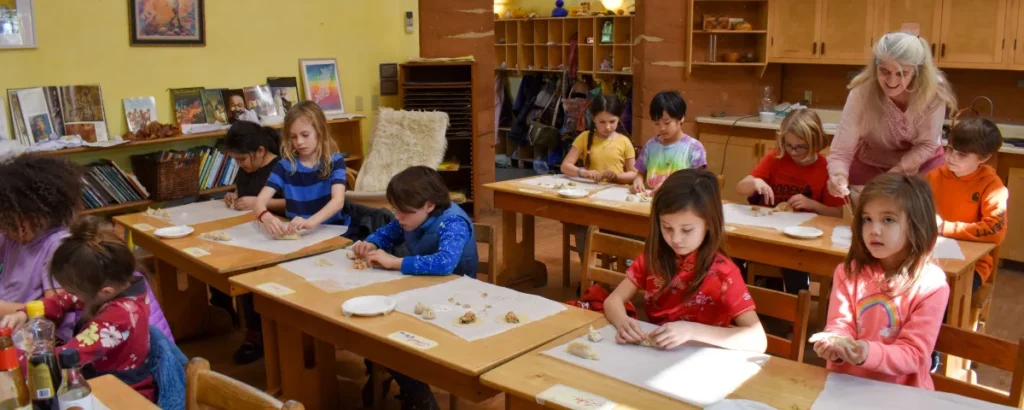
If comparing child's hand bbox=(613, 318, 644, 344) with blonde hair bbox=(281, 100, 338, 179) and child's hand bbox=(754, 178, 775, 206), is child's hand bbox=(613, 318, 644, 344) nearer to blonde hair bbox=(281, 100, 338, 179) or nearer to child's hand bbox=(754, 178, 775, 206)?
child's hand bbox=(754, 178, 775, 206)

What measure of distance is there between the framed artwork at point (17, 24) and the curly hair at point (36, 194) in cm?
246

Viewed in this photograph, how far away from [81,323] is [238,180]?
6.41 ft

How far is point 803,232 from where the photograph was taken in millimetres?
3141

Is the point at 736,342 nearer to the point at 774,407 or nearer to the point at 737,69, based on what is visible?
the point at 774,407

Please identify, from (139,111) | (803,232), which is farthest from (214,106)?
(803,232)

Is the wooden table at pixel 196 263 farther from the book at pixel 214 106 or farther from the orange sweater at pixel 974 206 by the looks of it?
the orange sweater at pixel 974 206

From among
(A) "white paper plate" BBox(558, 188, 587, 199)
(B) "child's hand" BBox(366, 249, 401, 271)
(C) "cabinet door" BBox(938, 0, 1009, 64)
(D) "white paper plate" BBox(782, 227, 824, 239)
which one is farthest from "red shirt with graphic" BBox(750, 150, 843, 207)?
(C) "cabinet door" BBox(938, 0, 1009, 64)

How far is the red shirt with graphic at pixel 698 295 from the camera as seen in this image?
2120 millimetres

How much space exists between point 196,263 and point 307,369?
0.63 metres

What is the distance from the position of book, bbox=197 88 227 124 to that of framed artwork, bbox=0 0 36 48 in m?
1.04

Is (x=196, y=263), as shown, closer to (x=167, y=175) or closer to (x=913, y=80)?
(x=167, y=175)

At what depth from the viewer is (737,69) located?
6785mm

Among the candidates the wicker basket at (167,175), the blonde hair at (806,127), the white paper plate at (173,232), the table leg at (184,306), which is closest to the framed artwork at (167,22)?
the wicker basket at (167,175)

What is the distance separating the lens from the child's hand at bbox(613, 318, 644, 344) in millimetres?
2023
